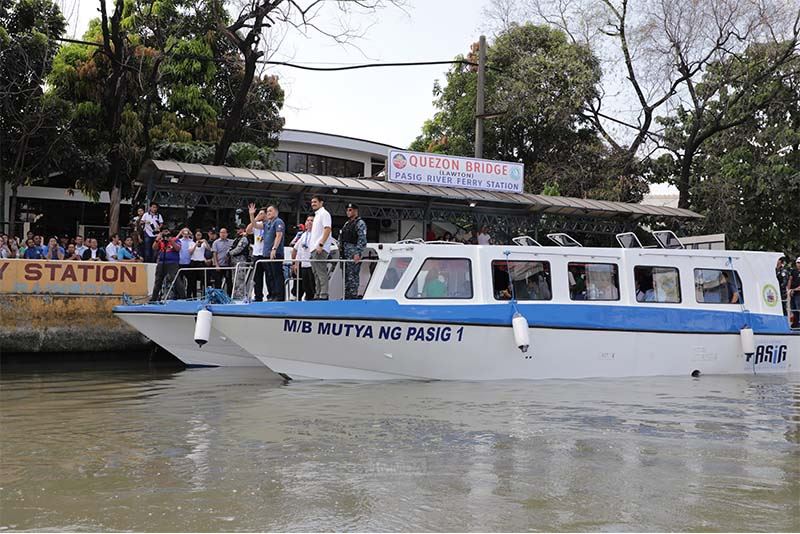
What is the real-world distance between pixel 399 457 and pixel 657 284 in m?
6.98

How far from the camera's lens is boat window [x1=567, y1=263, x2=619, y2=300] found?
1207cm

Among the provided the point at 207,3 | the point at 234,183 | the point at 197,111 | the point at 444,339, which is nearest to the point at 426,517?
the point at 444,339

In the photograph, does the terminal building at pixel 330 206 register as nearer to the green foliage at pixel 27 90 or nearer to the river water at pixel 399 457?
the green foliage at pixel 27 90

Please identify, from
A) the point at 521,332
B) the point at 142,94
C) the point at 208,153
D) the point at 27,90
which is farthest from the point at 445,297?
the point at 142,94

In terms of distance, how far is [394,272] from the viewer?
11.5 m

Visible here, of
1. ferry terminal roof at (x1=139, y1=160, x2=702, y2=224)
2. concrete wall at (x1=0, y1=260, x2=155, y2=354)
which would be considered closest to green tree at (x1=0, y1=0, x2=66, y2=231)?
ferry terminal roof at (x1=139, y1=160, x2=702, y2=224)

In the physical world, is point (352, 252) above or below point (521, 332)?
above

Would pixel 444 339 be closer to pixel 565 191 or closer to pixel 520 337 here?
pixel 520 337

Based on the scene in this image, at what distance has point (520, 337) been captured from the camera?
11.2m

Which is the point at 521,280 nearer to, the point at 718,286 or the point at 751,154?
the point at 718,286

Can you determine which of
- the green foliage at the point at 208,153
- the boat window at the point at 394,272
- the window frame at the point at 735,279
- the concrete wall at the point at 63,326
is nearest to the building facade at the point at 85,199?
the green foliage at the point at 208,153

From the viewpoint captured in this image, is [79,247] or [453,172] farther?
[453,172]

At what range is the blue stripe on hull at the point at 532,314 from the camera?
11.1 m

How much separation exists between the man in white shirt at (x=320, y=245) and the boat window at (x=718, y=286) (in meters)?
5.68
